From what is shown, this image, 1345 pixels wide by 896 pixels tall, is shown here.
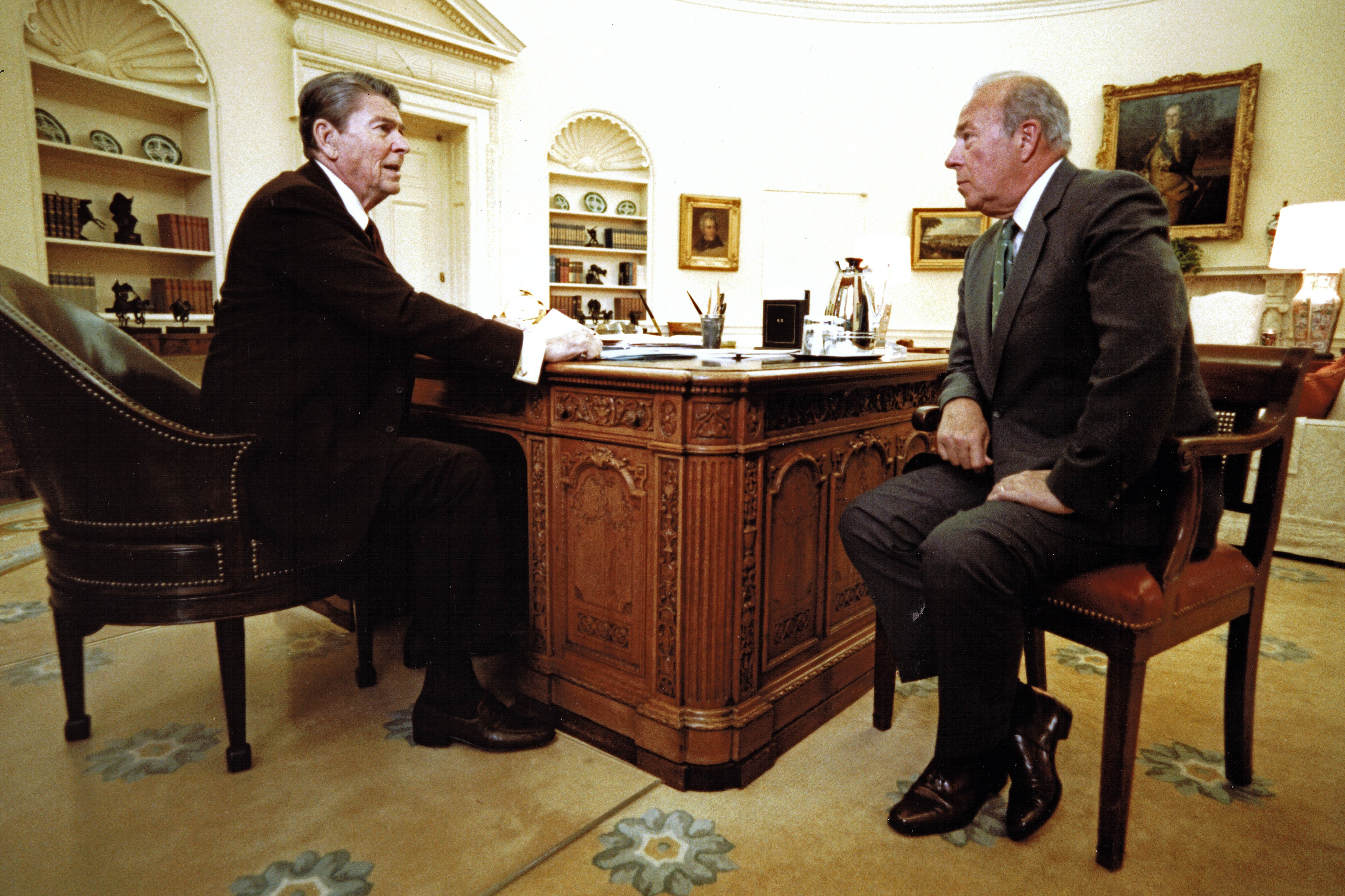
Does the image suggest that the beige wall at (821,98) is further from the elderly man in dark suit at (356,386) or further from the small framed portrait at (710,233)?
the elderly man in dark suit at (356,386)

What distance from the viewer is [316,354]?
1.68 meters

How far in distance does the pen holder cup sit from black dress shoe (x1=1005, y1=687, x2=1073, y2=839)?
127 cm

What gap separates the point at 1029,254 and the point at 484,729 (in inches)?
59.4

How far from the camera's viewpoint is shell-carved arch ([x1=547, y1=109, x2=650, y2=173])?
7230mm

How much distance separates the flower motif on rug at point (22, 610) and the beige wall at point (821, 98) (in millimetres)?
3478

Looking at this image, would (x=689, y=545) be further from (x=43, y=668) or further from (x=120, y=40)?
(x=120, y=40)

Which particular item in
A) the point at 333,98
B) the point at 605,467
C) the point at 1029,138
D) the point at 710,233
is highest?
the point at 710,233

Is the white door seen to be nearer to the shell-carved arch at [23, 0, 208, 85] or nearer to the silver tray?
the shell-carved arch at [23, 0, 208, 85]

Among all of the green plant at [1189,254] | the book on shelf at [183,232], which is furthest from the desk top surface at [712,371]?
the green plant at [1189,254]

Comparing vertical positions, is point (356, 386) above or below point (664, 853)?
above

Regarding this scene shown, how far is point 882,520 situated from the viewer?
1651 millimetres

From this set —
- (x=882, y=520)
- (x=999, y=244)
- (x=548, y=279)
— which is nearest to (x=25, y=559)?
(x=882, y=520)

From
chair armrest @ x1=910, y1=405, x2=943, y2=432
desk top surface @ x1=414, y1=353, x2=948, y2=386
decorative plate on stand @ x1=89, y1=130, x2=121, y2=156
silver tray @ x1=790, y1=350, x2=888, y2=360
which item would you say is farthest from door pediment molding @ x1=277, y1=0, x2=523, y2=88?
chair armrest @ x1=910, y1=405, x2=943, y2=432

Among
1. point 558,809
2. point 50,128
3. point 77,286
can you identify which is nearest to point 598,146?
point 50,128
